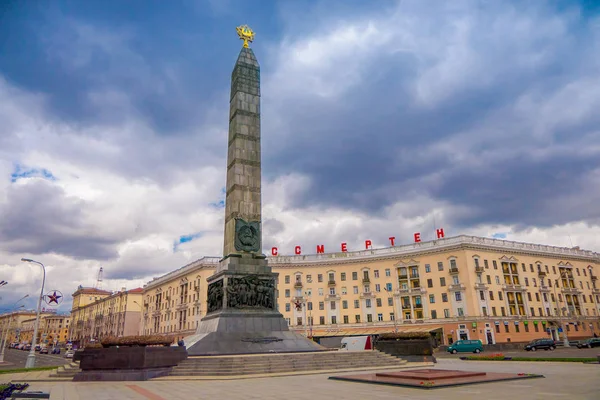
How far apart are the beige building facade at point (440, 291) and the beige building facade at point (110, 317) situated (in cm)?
2678

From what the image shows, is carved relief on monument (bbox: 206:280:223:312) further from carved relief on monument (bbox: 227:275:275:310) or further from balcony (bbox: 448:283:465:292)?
balcony (bbox: 448:283:465:292)

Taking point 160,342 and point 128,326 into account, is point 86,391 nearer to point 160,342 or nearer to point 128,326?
point 160,342

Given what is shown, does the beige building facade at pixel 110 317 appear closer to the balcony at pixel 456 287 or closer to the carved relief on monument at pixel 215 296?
the balcony at pixel 456 287

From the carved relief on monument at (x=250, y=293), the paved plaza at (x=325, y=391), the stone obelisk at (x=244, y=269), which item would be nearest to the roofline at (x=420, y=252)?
the stone obelisk at (x=244, y=269)

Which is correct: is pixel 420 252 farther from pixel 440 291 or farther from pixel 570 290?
pixel 570 290

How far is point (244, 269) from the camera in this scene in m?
24.1

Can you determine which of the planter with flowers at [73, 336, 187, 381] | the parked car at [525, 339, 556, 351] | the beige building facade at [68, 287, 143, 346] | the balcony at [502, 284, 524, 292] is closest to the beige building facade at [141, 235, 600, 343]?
the balcony at [502, 284, 524, 292]

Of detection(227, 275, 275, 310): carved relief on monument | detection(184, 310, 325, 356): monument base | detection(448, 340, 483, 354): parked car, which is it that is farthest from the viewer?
detection(448, 340, 483, 354): parked car

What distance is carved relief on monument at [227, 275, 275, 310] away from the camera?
2325cm

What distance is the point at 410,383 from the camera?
1163cm

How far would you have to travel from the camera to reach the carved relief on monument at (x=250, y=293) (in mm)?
23250

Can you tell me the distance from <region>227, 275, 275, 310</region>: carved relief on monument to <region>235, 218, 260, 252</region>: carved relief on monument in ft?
6.84

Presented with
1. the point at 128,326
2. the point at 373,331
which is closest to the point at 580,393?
the point at 373,331

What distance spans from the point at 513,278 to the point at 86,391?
2251 inches
